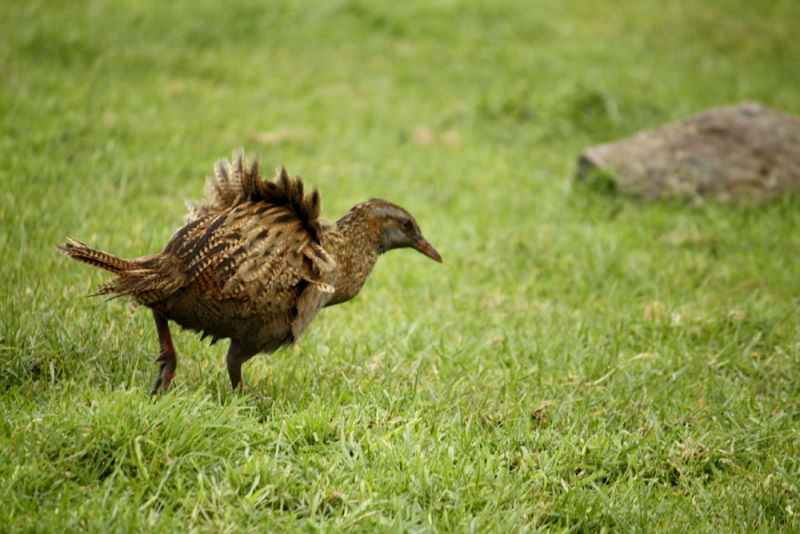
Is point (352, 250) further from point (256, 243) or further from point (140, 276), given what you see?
point (140, 276)


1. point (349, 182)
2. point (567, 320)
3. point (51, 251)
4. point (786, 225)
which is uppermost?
point (51, 251)

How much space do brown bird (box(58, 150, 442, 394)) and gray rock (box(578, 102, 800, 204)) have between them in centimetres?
402

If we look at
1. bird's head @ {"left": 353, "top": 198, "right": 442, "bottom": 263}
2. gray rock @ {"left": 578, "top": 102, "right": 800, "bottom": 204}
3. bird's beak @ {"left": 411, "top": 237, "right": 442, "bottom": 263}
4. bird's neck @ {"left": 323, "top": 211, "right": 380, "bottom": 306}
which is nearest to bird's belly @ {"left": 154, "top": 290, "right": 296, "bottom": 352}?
bird's neck @ {"left": 323, "top": 211, "right": 380, "bottom": 306}

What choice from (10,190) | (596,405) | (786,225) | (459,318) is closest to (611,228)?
Result: (786,225)

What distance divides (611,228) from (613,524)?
3.88 metres

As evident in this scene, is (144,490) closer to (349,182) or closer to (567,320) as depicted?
(567,320)

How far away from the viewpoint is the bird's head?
14.4 feet

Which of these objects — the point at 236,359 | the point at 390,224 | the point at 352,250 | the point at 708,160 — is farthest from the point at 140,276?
the point at 708,160

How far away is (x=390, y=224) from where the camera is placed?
4465 millimetres

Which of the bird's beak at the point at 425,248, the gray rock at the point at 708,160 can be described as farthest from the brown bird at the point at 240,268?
the gray rock at the point at 708,160

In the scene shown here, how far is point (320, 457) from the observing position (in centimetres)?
342

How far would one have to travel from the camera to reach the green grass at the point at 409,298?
326cm

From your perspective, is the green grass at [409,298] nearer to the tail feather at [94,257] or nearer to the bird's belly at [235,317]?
the bird's belly at [235,317]

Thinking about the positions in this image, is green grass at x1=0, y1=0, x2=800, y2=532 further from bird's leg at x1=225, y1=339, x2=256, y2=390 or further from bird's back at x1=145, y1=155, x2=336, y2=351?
bird's back at x1=145, y1=155, x2=336, y2=351
